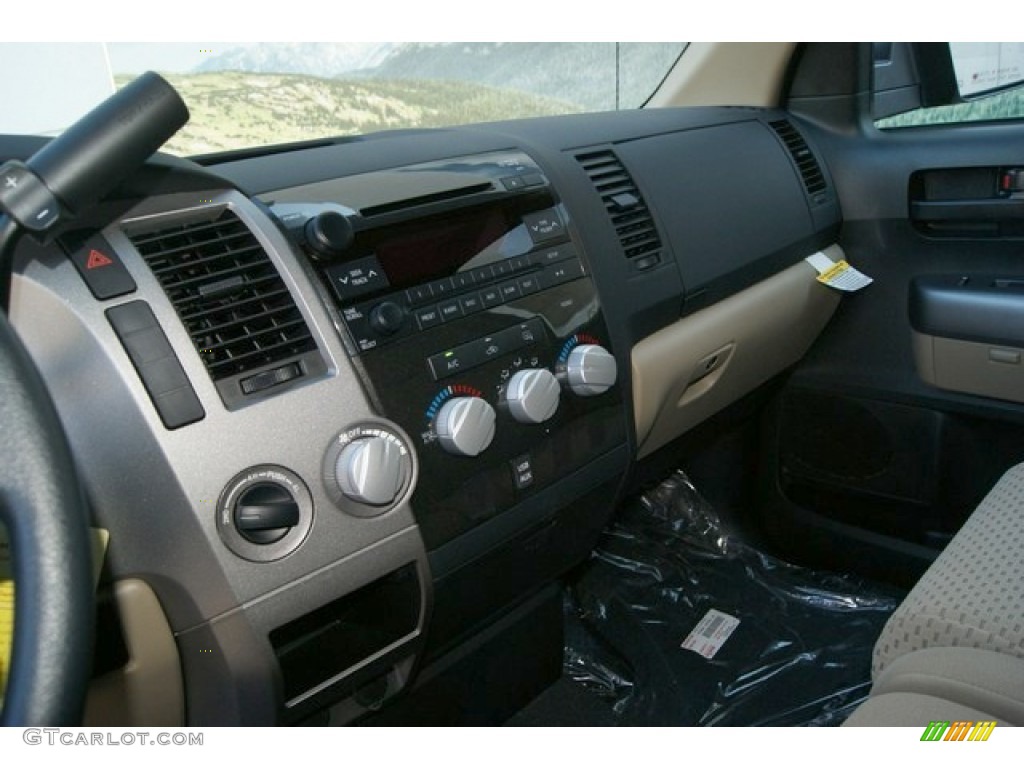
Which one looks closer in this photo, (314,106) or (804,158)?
(314,106)

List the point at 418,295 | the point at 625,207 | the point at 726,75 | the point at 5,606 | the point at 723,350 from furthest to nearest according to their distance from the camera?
the point at 726,75 → the point at 723,350 → the point at 625,207 → the point at 418,295 → the point at 5,606

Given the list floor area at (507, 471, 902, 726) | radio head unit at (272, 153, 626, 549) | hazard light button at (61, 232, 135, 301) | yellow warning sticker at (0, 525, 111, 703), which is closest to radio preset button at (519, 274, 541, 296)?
radio head unit at (272, 153, 626, 549)

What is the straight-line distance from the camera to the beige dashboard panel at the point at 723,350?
1.37 metres

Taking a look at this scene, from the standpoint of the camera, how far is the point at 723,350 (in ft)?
5.11

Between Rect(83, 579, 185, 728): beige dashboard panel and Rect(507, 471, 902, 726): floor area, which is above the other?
Rect(83, 579, 185, 728): beige dashboard panel

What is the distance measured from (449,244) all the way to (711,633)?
3.35ft

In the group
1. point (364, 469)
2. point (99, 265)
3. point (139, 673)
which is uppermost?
point (99, 265)

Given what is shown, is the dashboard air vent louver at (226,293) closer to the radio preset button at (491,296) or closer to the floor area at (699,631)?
the radio preset button at (491,296)

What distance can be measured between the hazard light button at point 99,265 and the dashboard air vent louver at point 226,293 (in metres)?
0.03

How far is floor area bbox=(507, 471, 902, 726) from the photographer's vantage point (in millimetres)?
1562

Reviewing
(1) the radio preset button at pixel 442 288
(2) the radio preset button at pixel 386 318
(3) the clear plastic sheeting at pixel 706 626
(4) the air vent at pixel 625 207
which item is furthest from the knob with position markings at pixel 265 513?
(3) the clear plastic sheeting at pixel 706 626

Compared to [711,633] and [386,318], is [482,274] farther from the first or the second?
[711,633]

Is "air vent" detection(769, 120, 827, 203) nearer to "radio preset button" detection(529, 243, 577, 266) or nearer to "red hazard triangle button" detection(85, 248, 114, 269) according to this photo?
"radio preset button" detection(529, 243, 577, 266)

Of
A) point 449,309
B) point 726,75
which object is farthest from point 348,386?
point 726,75
